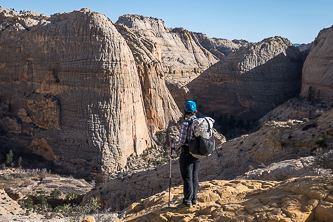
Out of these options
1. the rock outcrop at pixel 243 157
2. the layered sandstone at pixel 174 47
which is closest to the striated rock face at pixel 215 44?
the layered sandstone at pixel 174 47

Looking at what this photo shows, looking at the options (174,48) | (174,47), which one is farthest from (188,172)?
(174,47)

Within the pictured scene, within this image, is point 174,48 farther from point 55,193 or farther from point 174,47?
point 55,193

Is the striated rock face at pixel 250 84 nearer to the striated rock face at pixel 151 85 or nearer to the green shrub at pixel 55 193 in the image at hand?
the striated rock face at pixel 151 85

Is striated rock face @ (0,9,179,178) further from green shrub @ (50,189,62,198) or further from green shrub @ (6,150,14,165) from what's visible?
green shrub @ (50,189,62,198)

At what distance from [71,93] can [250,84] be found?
102 ft

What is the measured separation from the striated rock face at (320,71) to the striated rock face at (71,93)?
24329 millimetres

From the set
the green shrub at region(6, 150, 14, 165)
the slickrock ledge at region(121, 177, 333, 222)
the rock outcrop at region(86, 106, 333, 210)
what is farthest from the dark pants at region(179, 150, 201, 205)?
the green shrub at region(6, 150, 14, 165)

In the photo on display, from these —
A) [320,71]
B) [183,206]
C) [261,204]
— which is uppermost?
[320,71]

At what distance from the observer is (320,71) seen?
45.6 metres

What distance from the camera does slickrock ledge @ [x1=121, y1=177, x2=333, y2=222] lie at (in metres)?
6.09

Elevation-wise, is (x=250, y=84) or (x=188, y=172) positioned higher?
(x=250, y=84)

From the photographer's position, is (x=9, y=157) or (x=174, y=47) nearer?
(x=9, y=157)

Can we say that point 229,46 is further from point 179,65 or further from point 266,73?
point 266,73

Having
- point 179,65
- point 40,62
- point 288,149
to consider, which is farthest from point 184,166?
point 179,65
